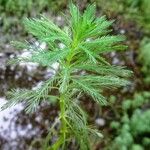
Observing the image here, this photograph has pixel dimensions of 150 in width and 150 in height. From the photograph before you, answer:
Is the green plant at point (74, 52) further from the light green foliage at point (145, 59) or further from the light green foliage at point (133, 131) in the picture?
the light green foliage at point (145, 59)

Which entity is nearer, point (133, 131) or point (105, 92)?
point (133, 131)

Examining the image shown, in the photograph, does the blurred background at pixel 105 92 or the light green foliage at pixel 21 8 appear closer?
the blurred background at pixel 105 92

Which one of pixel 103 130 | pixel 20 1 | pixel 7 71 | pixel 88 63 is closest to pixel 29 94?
pixel 88 63

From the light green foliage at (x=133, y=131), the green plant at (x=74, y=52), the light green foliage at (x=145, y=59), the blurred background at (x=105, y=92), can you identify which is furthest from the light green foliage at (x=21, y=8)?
the green plant at (x=74, y=52)

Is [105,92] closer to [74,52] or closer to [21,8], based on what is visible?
[21,8]

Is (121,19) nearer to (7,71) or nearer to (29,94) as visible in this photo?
(7,71)

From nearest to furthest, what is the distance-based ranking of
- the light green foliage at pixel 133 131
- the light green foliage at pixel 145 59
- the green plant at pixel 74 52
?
the green plant at pixel 74 52 < the light green foliage at pixel 133 131 < the light green foliage at pixel 145 59

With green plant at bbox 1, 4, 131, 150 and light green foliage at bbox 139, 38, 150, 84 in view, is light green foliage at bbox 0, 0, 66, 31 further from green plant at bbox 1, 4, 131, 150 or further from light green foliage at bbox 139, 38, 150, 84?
green plant at bbox 1, 4, 131, 150

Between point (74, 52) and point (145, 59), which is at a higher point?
point (145, 59)

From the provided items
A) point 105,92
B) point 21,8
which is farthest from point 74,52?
point 21,8
